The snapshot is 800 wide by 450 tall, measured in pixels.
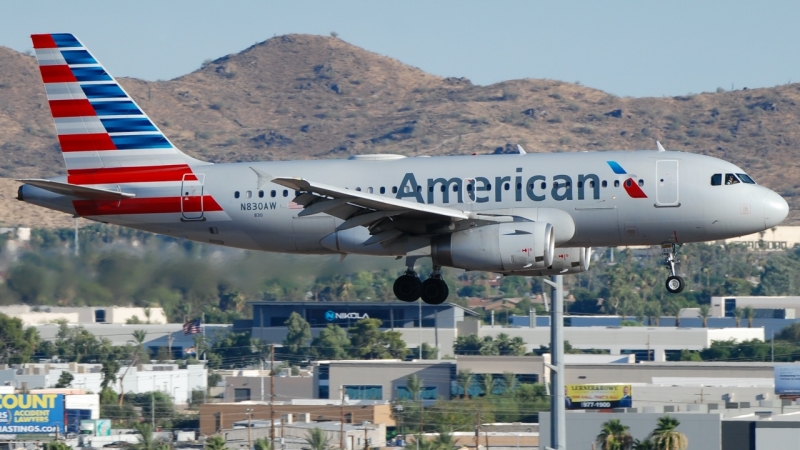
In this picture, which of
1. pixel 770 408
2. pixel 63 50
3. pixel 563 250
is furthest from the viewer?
pixel 770 408

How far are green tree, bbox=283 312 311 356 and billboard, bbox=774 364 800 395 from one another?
5831 cm

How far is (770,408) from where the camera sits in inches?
2842

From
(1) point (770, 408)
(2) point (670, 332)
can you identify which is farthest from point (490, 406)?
(2) point (670, 332)

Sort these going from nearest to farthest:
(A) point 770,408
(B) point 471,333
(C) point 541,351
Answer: (A) point 770,408, (C) point 541,351, (B) point 471,333

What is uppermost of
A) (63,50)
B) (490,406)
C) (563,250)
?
(63,50)

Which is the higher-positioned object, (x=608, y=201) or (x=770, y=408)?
(x=608, y=201)

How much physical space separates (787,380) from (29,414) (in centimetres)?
4490

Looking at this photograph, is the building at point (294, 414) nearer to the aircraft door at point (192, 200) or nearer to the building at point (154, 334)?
the building at point (154, 334)

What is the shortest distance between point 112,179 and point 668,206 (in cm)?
1705

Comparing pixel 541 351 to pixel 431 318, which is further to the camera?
pixel 431 318

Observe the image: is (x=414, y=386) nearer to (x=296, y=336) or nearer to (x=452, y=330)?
(x=452, y=330)

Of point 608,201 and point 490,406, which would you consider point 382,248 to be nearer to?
point 608,201

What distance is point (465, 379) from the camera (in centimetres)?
9525

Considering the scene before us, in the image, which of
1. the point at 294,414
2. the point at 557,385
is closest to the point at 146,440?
the point at 294,414
